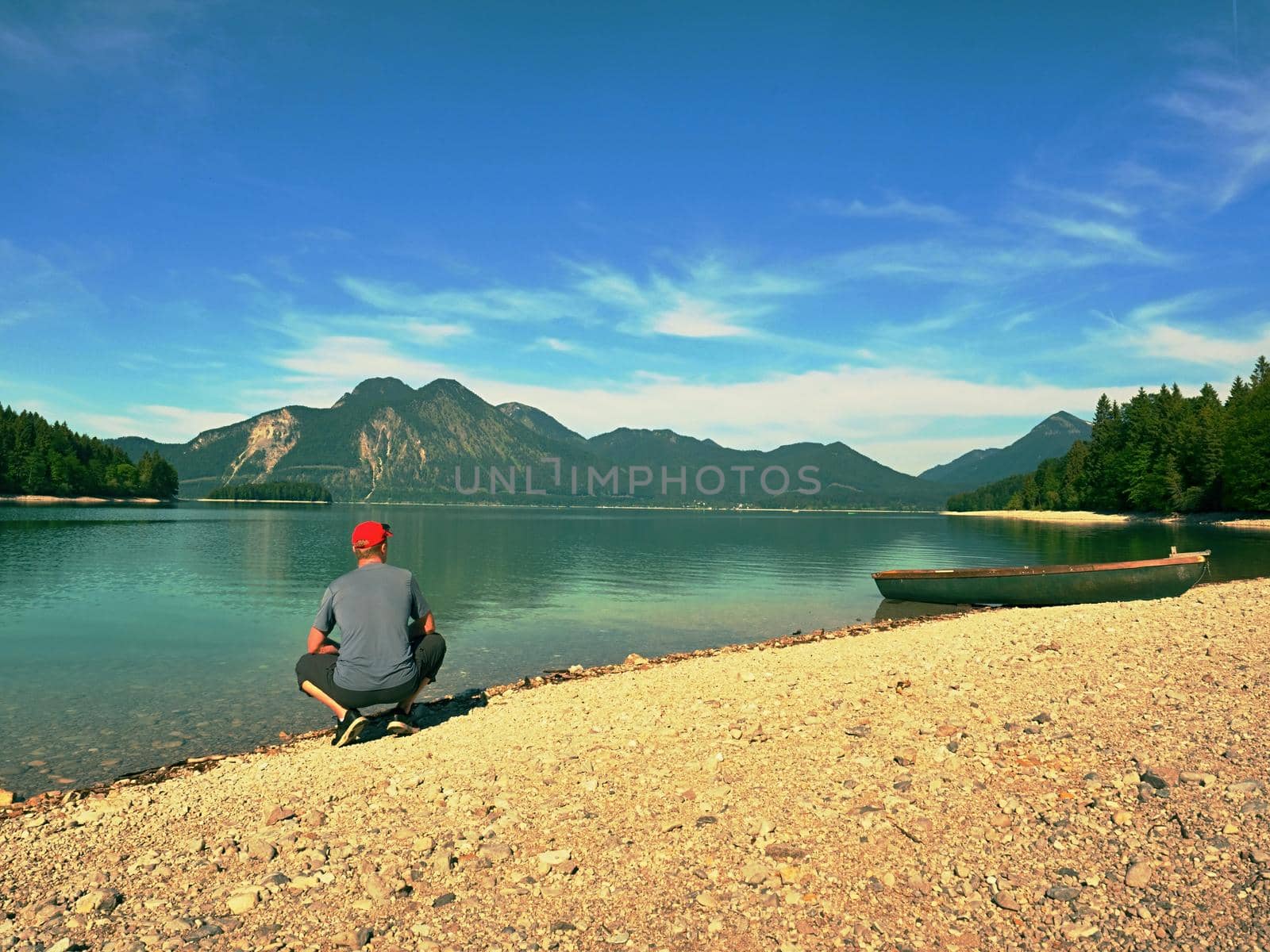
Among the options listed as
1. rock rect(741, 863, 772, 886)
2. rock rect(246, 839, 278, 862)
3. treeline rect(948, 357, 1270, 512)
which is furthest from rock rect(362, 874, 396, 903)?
treeline rect(948, 357, 1270, 512)

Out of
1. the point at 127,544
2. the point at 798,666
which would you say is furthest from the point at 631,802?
the point at 127,544

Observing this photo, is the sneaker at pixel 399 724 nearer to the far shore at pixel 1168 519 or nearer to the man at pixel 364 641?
the man at pixel 364 641

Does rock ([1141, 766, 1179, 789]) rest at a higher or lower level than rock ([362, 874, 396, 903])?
higher

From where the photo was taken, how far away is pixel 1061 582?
32.1m

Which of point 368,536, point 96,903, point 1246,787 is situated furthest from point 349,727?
point 1246,787

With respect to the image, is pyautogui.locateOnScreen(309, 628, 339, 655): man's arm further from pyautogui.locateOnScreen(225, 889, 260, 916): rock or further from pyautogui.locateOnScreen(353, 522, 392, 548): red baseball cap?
pyautogui.locateOnScreen(225, 889, 260, 916): rock

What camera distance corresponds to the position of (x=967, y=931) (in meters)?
5.30

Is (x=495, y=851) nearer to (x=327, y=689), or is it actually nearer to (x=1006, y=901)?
(x=1006, y=901)

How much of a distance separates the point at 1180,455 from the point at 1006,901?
150015 mm

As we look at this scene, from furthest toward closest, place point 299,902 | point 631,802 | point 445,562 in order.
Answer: point 445,562 → point 631,802 → point 299,902

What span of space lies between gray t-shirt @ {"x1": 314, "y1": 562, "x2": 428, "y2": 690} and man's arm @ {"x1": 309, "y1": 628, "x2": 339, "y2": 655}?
11cm

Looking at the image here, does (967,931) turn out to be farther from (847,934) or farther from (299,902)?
(299,902)

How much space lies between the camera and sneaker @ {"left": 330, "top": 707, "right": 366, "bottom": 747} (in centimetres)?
1091

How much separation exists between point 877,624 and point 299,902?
2452 cm
